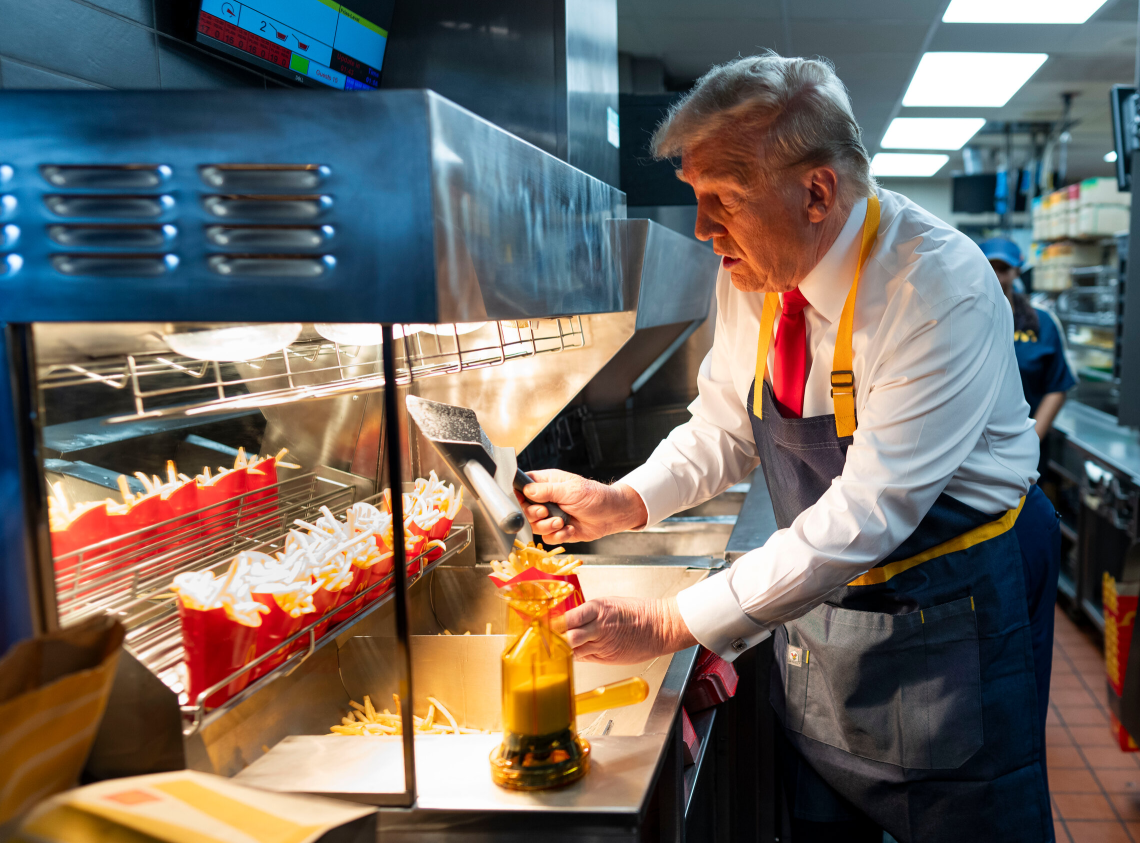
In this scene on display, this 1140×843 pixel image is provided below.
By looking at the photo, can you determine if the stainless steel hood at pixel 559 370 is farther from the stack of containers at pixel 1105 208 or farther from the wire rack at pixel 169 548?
the stack of containers at pixel 1105 208

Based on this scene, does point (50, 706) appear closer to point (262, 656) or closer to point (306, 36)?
point (262, 656)

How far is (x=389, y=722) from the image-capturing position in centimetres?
114

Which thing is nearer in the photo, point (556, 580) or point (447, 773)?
point (447, 773)

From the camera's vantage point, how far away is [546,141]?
66.0 inches

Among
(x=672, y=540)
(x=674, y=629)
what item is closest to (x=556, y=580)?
(x=674, y=629)

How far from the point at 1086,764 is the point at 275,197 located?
11.5 feet

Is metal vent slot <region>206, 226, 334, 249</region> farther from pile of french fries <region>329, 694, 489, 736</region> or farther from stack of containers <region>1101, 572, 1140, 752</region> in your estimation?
stack of containers <region>1101, 572, 1140, 752</region>

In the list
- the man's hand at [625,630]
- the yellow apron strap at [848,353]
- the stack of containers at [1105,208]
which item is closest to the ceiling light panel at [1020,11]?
the stack of containers at [1105,208]

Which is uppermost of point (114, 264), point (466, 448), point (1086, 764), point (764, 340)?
point (114, 264)

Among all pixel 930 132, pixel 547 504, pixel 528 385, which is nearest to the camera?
pixel 547 504

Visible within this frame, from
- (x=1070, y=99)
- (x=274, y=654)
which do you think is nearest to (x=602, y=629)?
(x=274, y=654)

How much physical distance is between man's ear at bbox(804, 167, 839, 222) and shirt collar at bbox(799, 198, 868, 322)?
74 millimetres

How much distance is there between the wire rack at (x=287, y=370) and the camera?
839 millimetres

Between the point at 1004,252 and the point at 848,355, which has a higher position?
the point at 1004,252
